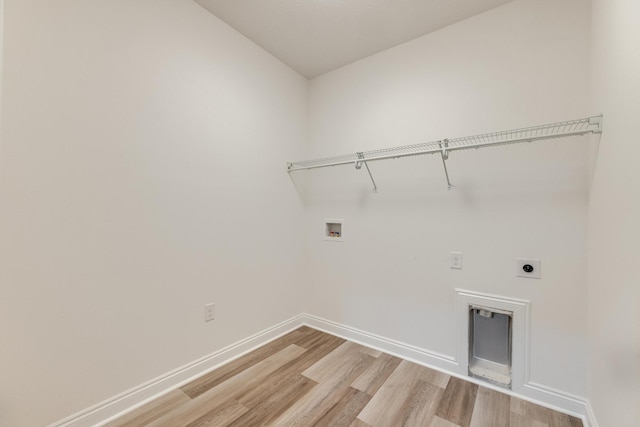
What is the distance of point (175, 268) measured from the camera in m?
1.69

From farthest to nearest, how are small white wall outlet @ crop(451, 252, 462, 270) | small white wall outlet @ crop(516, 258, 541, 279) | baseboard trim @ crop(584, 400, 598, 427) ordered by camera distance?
small white wall outlet @ crop(451, 252, 462, 270)
small white wall outlet @ crop(516, 258, 541, 279)
baseboard trim @ crop(584, 400, 598, 427)

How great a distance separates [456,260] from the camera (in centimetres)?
184

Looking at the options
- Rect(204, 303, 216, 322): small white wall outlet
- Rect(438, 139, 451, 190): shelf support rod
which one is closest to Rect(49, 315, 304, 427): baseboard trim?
Rect(204, 303, 216, 322): small white wall outlet

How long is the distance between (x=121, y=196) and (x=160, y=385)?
116 cm

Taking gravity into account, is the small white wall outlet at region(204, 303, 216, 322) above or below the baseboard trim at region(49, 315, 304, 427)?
above

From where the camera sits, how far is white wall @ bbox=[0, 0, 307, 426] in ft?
3.79

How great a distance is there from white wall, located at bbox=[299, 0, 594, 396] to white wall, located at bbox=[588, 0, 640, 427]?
137mm

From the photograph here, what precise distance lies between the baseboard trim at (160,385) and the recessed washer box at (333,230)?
3.11 ft

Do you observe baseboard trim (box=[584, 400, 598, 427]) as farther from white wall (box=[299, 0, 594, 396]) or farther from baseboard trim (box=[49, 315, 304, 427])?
baseboard trim (box=[49, 315, 304, 427])

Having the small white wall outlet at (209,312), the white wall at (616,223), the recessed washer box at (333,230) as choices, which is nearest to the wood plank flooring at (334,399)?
the small white wall outlet at (209,312)

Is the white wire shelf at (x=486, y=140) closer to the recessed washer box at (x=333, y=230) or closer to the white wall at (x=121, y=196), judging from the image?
the recessed washer box at (x=333, y=230)

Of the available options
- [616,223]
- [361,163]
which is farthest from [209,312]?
[616,223]

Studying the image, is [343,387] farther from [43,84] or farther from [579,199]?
[43,84]

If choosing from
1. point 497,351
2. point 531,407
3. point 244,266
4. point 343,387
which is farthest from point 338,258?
point 531,407
